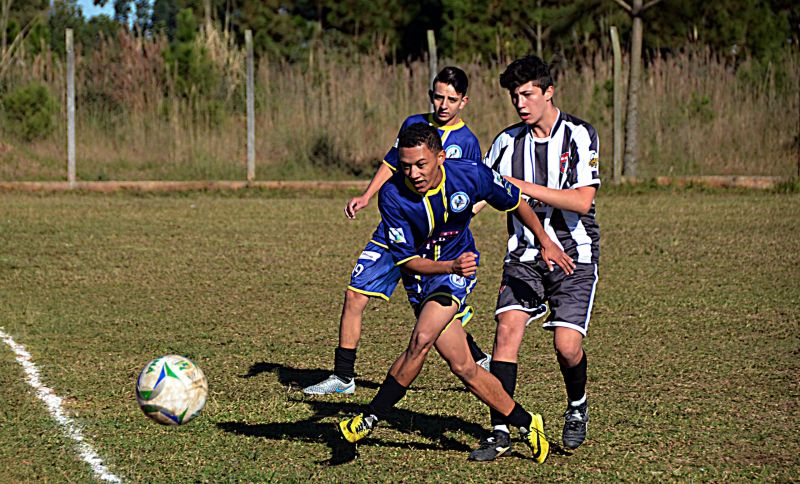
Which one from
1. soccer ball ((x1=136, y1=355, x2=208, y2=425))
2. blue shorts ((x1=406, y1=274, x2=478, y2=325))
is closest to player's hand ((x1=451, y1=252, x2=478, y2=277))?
blue shorts ((x1=406, y1=274, x2=478, y2=325))

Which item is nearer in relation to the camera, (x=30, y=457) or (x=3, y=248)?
(x=30, y=457)

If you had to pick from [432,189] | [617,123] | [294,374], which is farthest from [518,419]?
[617,123]

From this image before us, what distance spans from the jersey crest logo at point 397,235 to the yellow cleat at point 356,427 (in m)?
0.86

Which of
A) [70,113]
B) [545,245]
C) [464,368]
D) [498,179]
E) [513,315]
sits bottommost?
[464,368]

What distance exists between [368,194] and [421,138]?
1.99m

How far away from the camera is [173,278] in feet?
35.4

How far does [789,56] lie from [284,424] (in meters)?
18.1

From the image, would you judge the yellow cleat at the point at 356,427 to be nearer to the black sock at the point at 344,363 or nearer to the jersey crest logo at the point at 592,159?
the black sock at the point at 344,363

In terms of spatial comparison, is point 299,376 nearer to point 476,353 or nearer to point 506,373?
point 476,353

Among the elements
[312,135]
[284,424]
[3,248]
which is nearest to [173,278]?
[3,248]

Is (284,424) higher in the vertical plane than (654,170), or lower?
lower

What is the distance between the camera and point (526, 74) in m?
5.57

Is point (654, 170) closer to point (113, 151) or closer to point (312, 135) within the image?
point (312, 135)

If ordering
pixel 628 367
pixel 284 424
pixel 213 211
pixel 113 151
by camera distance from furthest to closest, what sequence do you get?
pixel 113 151
pixel 213 211
pixel 628 367
pixel 284 424
